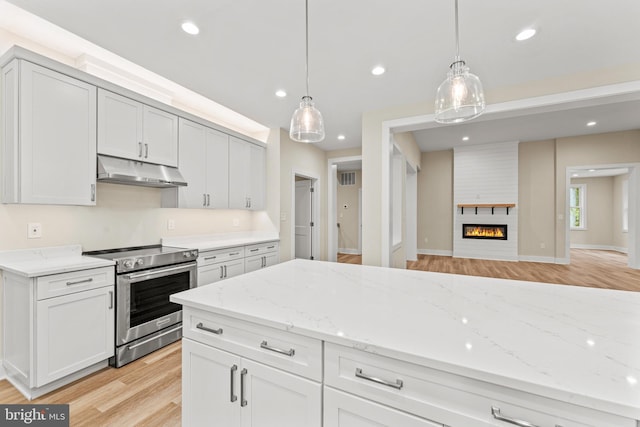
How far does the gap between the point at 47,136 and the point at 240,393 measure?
240cm

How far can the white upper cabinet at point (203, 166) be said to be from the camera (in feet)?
10.4

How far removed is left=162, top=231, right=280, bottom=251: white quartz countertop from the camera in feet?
10.6

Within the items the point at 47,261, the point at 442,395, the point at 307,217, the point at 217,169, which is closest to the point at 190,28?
the point at 217,169

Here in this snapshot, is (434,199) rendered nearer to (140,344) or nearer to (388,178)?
(388,178)

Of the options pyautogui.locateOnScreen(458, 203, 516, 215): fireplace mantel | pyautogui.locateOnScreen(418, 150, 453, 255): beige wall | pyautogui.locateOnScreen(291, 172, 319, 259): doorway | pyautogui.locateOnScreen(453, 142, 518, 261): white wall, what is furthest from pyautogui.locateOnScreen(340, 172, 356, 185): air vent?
pyautogui.locateOnScreen(458, 203, 516, 215): fireplace mantel

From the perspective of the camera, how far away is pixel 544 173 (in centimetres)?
646

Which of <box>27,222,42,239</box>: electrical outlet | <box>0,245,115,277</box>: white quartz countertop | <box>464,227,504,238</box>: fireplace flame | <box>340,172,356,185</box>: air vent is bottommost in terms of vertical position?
<box>464,227,504,238</box>: fireplace flame

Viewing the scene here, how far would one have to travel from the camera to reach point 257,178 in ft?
14.1

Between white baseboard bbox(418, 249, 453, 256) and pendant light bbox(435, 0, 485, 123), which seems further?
white baseboard bbox(418, 249, 453, 256)

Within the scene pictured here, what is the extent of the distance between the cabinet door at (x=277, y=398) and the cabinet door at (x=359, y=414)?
4 centimetres

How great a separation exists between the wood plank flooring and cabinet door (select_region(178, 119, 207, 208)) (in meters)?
1.68

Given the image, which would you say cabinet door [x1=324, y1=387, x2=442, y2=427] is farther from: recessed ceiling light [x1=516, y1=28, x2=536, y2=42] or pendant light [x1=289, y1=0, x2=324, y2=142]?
recessed ceiling light [x1=516, y1=28, x2=536, y2=42]

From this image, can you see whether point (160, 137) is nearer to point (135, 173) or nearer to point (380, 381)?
point (135, 173)

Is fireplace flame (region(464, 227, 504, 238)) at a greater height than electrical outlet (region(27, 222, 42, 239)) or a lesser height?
lesser
